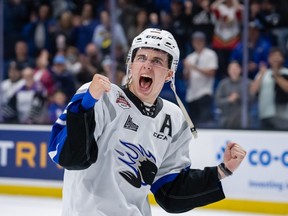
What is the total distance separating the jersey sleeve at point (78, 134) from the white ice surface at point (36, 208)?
298 centimetres

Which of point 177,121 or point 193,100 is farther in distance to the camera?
point 193,100

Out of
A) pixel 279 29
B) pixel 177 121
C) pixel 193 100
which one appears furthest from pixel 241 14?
pixel 177 121

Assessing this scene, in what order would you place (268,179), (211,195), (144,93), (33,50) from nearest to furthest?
(144,93) → (211,195) → (268,179) → (33,50)

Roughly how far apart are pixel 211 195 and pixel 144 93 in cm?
45

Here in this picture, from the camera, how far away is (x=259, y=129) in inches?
220

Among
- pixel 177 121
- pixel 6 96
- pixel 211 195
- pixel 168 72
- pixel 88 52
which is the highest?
pixel 168 72

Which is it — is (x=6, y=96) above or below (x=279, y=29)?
below

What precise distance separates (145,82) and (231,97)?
12.5 feet

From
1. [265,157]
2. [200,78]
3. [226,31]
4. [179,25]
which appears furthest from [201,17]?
[265,157]

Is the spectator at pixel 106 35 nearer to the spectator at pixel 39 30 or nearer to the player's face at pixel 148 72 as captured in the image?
the spectator at pixel 39 30

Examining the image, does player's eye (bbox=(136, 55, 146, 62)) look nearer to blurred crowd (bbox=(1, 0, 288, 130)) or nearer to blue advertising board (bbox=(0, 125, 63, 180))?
blurred crowd (bbox=(1, 0, 288, 130))

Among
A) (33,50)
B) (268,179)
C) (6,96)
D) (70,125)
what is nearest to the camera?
(70,125)

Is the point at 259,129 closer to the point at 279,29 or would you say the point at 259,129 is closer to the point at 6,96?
the point at 279,29

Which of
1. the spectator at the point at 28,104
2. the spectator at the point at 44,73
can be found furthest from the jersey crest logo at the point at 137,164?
the spectator at the point at 44,73
